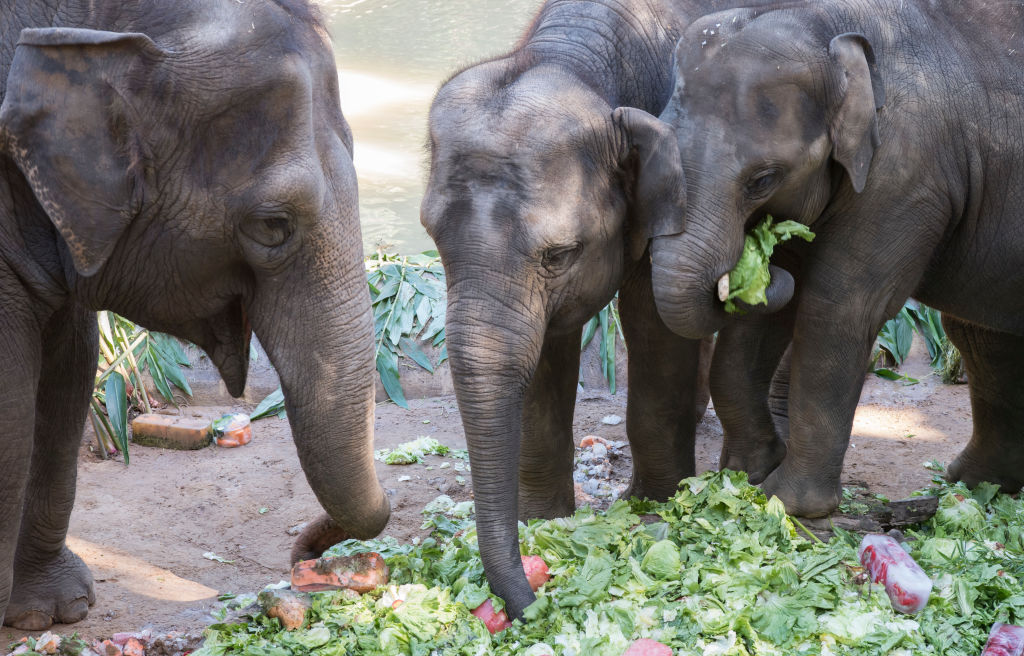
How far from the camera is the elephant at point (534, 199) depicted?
320cm

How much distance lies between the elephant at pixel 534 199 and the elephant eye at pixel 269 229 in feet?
1.57

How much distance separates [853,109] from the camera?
3.50m

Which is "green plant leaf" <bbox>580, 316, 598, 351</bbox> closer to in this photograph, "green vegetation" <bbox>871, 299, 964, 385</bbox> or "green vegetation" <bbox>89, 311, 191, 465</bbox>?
"green vegetation" <bbox>871, 299, 964, 385</bbox>

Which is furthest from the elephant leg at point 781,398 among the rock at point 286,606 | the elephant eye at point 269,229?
the elephant eye at point 269,229

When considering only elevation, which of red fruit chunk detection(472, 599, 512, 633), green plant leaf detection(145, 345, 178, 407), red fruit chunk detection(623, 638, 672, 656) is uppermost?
red fruit chunk detection(623, 638, 672, 656)

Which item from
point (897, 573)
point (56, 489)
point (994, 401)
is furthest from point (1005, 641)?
point (56, 489)

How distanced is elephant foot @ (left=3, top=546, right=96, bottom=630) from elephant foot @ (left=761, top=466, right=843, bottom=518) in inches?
89.6

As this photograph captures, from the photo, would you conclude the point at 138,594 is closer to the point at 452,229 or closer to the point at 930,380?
the point at 452,229

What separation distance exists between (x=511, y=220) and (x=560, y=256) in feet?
0.62

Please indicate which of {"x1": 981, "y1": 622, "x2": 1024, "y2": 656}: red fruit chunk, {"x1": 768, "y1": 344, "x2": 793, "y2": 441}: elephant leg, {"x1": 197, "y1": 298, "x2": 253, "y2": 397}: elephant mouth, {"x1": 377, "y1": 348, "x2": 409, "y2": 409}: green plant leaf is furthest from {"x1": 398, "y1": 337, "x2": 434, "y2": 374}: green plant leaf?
{"x1": 981, "y1": 622, "x2": 1024, "y2": 656}: red fruit chunk

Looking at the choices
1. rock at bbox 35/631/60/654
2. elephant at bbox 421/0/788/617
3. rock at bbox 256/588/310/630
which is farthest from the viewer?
rock at bbox 35/631/60/654

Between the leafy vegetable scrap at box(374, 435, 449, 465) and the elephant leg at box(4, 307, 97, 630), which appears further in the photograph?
Answer: the leafy vegetable scrap at box(374, 435, 449, 465)

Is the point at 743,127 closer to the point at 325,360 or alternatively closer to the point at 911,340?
the point at 325,360

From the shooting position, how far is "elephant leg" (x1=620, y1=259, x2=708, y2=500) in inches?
156
